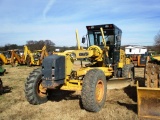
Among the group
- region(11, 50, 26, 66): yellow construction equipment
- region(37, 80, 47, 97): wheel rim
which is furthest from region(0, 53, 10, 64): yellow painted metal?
region(37, 80, 47, 97): wheel rim

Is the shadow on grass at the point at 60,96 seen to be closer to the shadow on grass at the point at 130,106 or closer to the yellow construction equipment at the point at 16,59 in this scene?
the shadow on grass at the point at 130,106

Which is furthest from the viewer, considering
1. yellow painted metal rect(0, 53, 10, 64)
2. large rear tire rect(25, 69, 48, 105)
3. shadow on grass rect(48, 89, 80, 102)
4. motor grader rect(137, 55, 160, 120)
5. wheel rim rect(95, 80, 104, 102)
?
yellow painted metal rect(0, 53, 10, 64)

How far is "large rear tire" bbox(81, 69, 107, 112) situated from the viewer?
5910 mm

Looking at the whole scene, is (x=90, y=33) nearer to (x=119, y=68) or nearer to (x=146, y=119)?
(x=119, y=68)

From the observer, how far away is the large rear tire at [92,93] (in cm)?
591

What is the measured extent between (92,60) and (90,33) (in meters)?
1.32

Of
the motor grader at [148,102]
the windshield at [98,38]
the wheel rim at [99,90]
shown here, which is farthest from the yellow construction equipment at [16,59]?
the motor grader at [148,102]

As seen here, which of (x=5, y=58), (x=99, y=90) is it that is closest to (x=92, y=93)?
(x=99, y=90)

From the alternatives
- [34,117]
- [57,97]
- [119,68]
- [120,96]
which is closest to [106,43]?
[119,68]

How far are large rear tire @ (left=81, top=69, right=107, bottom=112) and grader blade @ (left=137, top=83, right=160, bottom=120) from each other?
3.70 feet

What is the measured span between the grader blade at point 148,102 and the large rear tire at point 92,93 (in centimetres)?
113

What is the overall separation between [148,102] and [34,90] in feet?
10.6

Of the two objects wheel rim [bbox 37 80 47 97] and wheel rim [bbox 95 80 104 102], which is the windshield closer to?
wheel rim [bbox 95 80 104 102]

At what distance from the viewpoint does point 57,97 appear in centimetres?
787
